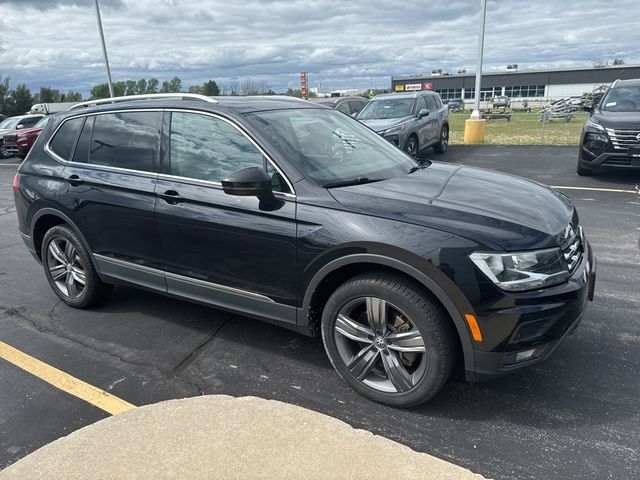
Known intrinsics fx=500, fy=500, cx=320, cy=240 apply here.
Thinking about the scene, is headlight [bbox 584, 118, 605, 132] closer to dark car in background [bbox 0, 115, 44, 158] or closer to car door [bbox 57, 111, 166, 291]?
car door [bbox 57, 111, 166, 291]

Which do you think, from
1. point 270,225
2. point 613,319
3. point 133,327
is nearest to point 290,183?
point 270,225

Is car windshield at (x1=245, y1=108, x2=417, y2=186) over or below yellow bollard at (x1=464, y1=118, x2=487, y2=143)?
over

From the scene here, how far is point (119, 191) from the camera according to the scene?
382 centimetres

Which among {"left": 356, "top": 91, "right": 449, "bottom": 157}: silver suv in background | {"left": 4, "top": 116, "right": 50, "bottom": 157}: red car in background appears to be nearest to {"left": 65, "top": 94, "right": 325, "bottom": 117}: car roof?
{"left": 356, "top": 91, "right": 449, "bottom": 157}: silver suv in background

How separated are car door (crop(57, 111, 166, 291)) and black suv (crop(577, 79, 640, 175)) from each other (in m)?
7.91

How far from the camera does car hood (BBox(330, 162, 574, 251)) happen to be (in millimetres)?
2617

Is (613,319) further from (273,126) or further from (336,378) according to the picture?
(273,126)

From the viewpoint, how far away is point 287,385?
3215 mm

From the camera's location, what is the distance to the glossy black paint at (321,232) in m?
2.57

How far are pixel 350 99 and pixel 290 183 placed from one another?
14.1m

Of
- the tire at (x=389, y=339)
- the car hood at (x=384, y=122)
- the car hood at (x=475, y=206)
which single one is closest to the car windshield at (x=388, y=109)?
the car hood at (x=384, y=122)

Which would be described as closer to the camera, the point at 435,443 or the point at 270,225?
the point at 435,443

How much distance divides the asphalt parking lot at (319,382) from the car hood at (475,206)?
99 centimetres

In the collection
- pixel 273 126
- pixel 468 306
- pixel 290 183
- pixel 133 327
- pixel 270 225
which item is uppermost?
pixel 273 126
